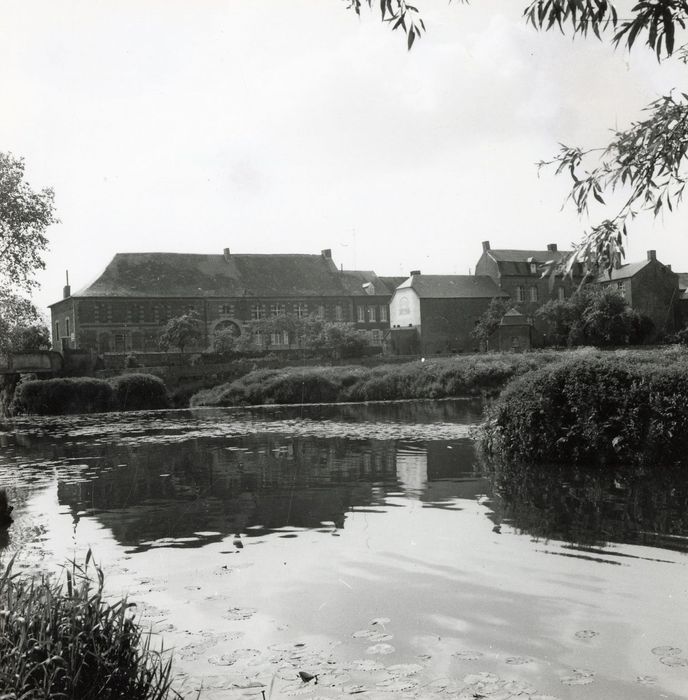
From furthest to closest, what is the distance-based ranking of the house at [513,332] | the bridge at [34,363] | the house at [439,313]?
the house at [439,313]
the house at [513,332]
the bridge at [34,363]

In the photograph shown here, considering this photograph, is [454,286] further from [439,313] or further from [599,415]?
[599,415]

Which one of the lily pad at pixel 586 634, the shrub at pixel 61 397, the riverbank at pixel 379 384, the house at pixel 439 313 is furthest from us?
the house at pixel 439 313

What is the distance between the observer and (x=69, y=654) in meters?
3.81

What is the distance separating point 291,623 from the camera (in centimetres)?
552

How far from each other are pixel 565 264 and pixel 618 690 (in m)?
2.50

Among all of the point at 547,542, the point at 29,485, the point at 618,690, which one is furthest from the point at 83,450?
the point at 618,690

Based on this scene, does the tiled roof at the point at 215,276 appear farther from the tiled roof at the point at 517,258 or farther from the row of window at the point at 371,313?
the tiled roof at the point at 517,258

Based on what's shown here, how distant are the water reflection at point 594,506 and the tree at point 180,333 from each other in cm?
5890

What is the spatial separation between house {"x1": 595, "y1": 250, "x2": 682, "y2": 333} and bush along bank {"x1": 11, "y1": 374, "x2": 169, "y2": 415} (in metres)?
48.2

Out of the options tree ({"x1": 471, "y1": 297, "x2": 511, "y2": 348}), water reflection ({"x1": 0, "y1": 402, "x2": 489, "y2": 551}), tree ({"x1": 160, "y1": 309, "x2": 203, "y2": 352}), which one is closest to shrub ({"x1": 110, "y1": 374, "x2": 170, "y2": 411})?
water reflection ({"x1": 0, "y1": 402, "x2": 489, "y2": 551})

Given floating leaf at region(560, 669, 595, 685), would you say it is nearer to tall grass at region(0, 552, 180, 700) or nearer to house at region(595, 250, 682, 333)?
tall grass at region(0, 552, 180, 700)

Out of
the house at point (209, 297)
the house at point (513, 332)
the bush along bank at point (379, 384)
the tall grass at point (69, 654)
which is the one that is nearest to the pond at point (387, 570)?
the tall grass at point (69, 654)

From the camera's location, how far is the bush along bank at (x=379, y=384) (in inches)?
1788

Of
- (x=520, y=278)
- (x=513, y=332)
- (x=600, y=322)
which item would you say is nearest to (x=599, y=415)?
(x=600, y=322)
